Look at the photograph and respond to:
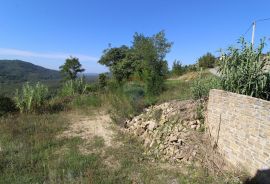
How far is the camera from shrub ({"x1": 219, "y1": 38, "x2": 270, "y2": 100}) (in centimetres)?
416

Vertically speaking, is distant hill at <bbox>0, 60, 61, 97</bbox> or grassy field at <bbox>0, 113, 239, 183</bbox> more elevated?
distant hill at <bbox>0, 60, 61, 97</bbox>

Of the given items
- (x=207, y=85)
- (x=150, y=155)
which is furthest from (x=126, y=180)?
(x=207, y=85)

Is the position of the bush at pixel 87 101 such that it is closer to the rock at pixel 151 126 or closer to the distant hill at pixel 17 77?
the rock at pixel 151 126

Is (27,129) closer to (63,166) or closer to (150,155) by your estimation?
(63,166)

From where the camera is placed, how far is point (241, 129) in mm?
3619

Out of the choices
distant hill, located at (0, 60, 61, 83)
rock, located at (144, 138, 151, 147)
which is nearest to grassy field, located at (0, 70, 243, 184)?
rock, located at (144, 138, 151, 147)

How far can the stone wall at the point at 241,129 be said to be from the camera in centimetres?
314

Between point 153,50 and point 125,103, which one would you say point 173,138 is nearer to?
point 125,103

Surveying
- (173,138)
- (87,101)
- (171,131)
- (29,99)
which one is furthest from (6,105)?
(173,138)

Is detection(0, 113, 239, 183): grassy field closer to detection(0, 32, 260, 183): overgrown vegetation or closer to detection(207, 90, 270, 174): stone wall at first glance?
detection(0, 32, 260, 183): overgrown vegetation

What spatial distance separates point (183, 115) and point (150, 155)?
1.36 metres

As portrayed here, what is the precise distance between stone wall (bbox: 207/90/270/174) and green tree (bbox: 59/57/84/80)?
2575cm

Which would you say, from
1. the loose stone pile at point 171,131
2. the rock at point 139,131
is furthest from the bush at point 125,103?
the rock at point 139,131

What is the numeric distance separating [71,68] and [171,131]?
2543 centimetres
